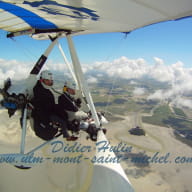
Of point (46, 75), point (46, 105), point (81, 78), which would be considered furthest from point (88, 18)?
point (46, 105)

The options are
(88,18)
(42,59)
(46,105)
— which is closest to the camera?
(88,18)

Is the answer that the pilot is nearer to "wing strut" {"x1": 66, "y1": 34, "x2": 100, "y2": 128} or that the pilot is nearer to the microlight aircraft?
the microlight aircraft

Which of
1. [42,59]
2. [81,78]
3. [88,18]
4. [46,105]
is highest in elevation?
[88,18]

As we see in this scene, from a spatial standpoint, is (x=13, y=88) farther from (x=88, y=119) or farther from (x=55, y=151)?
(x=55, y=151)

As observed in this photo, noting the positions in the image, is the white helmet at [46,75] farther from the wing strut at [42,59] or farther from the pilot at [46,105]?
the wing strut at [42,59]

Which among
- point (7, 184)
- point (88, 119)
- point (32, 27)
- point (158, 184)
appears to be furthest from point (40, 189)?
point (158, 184)

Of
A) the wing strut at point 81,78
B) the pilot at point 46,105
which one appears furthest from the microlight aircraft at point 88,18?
the pilot at point 46,105

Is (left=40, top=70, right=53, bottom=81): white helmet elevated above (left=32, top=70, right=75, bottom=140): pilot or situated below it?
above

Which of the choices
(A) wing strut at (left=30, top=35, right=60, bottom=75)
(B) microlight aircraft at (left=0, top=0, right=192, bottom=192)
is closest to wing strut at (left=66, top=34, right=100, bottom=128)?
(B) microlight aircraft at (left=0, top=0, right=192, bottom=192)

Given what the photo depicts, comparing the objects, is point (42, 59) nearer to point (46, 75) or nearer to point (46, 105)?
point (46, 75)

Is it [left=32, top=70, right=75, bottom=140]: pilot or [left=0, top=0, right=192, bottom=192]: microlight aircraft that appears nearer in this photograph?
[left=0, top=0, right=192, bottom=192]: microlight aircraft

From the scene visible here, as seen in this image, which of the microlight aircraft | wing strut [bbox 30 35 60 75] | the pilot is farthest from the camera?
wing strut [bbox 30 35 60 75]
